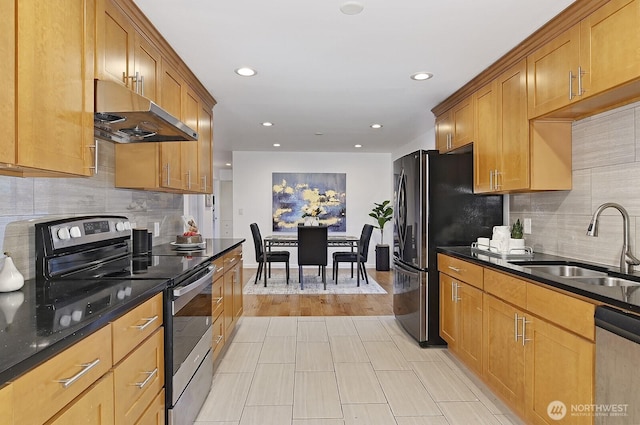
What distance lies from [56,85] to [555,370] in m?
2.49

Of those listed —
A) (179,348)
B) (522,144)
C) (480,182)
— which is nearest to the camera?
(179,348)

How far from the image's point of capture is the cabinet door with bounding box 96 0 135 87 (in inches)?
70.9

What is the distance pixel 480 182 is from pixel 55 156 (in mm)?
2932

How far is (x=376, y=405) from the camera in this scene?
7.84 ft

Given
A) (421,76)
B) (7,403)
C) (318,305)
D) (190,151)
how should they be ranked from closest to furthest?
(7,403)
(421,76)
(190,151)
(318,305)

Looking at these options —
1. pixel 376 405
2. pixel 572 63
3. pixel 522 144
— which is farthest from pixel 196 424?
pixel 572 63

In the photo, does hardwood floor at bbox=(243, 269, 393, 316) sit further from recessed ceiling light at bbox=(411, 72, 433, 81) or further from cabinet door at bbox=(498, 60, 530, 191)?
recessed ceiling light at bbox=(411, 72, 433, 81)

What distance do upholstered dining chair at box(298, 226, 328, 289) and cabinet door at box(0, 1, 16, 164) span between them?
4.48m

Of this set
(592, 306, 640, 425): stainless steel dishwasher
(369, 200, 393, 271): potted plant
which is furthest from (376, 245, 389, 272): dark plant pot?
(592, 306, 640, 425): stainless steel dishwasher

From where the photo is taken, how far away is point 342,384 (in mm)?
2678

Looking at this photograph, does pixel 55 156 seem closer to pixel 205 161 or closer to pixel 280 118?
pixel 205 161

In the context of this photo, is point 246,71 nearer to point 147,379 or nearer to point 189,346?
point 189,346

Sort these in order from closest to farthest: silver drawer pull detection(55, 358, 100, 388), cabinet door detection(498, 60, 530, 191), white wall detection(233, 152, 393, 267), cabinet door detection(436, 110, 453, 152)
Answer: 1. silver drawer pull detection(55, 358, 100, 388)
2. cabinet door detection(498, 60, 530, 191)
3. cabinet door detection(436, 110, 453, 152)
4. white wall detection(233, 152, 393, 267)

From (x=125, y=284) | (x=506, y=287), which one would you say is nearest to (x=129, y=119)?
(x=125, y=284)
